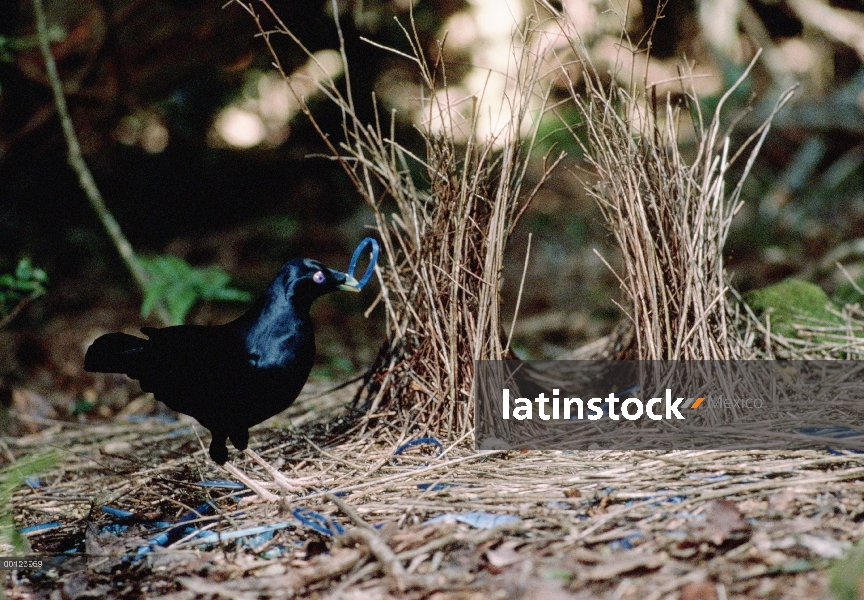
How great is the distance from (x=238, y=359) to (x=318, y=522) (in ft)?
2.43

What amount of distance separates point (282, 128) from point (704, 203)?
17.5ft

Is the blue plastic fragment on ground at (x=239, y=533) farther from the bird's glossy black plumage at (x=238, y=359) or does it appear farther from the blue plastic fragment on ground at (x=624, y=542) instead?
the blue plastic fragment on ground at (x=624, y=542)

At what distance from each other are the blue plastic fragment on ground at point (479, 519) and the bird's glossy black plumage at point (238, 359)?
818mm

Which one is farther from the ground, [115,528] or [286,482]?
[286,482]

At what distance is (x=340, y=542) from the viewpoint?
2029mm

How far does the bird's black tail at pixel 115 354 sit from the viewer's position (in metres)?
2.82

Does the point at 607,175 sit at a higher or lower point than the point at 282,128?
lower

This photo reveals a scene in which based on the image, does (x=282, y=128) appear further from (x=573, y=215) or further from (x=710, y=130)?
(x=710, y=130)

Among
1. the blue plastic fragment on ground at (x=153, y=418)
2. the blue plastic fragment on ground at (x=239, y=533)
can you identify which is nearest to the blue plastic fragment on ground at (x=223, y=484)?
the blue plastic fragment on ground at (x=239, y=533)

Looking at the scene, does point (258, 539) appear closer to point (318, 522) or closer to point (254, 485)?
point (318, 522)

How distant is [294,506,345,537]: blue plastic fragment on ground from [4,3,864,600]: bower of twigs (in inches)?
0.7

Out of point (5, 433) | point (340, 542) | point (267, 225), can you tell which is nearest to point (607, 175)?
point (340, 542)

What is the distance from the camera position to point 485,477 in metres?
2.47

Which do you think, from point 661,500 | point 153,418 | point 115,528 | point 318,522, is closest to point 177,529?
point 115,528
